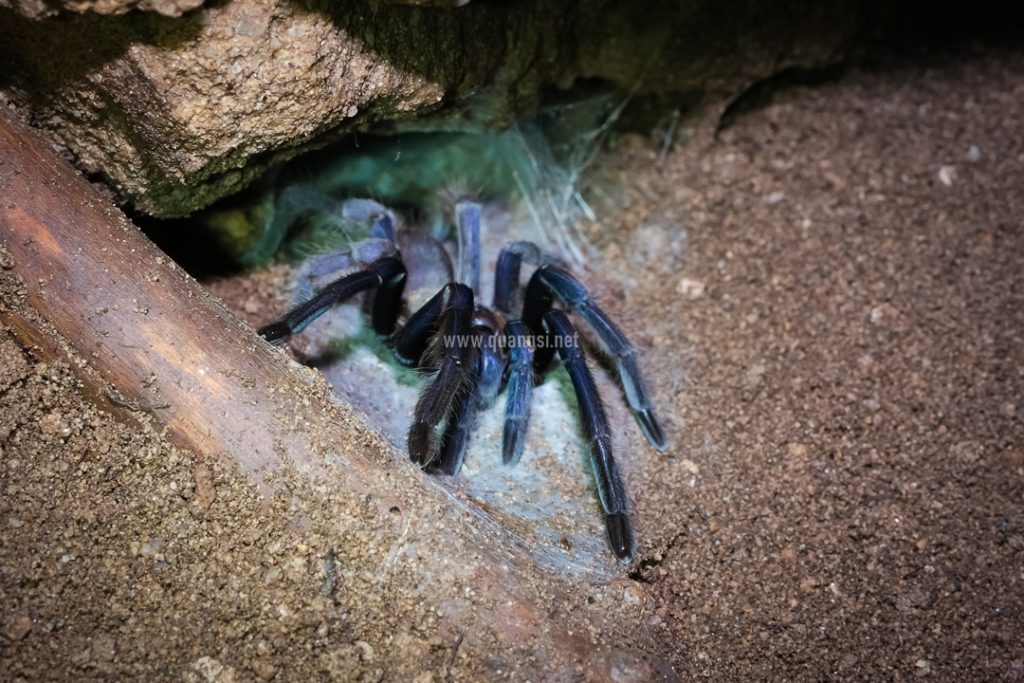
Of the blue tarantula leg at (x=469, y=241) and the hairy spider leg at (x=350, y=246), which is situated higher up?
the hairy spider leg at (x=350, y=246)

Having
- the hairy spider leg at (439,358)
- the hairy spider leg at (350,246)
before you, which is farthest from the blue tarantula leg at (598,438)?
the hairy spider leg at (350,246)

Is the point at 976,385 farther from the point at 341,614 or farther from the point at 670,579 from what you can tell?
the point at 341,614

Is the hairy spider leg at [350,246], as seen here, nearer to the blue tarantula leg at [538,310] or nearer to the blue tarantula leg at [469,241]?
the blue tarantula leg at [469,241]

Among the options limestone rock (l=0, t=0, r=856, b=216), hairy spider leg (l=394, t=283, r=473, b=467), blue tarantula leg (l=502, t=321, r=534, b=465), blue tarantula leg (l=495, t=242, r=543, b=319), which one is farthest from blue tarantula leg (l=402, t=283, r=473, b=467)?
limestone rock (l=0, t=0, r=856, b=216)

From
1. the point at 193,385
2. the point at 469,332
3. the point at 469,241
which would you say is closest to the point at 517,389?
the point at 469,332

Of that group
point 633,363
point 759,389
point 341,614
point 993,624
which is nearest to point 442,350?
point 633,363

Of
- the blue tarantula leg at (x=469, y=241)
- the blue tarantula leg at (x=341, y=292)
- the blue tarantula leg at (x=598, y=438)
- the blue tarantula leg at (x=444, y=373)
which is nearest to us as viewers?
the blue tarantula leg at (x=444, y=373)
